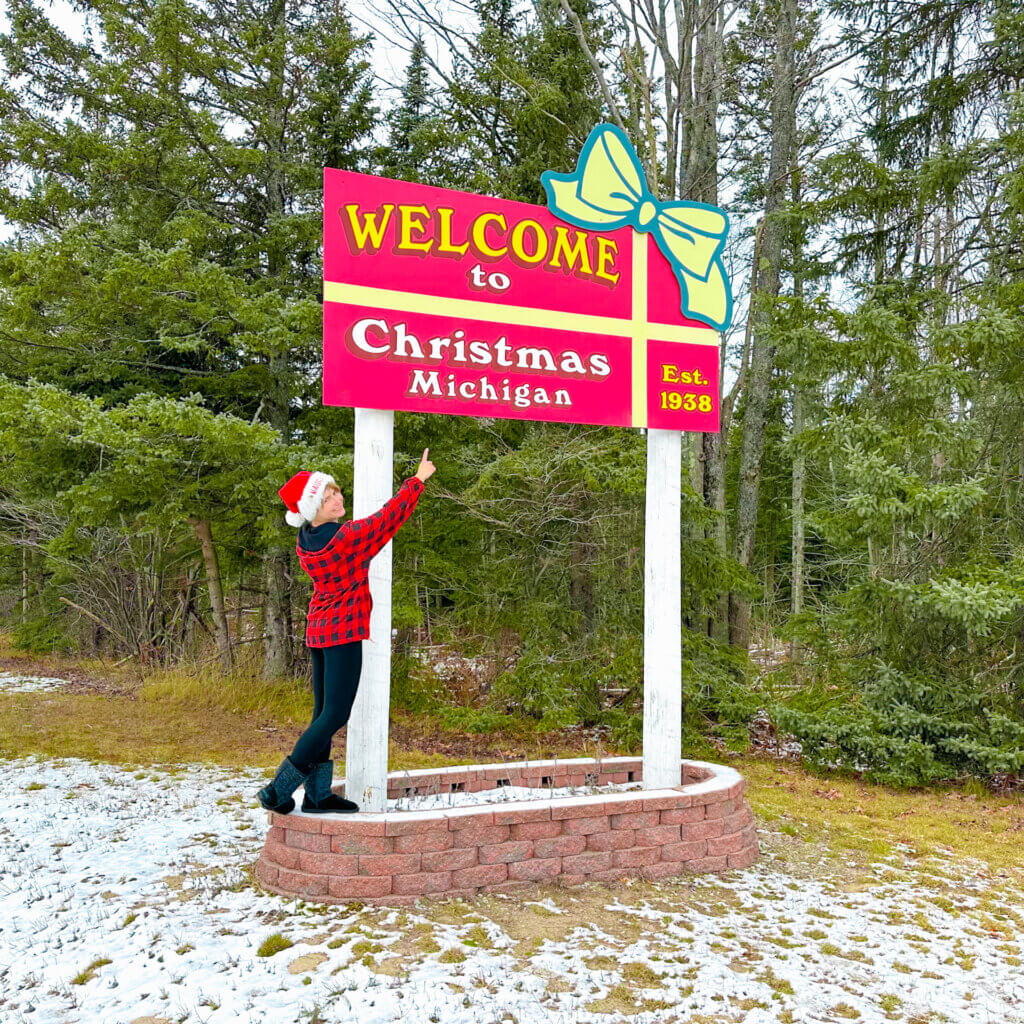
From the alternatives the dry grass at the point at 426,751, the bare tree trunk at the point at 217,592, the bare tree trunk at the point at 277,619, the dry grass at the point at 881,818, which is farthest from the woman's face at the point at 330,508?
the bare tree trunk at the point at 217,592

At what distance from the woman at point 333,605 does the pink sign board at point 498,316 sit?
55 cm

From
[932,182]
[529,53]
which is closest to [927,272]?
[932,182]

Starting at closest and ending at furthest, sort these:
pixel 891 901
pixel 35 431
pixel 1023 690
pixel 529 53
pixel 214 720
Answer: pixel 891 901 → pixel 1023 690 → pixel 35 431 → pixel 214 720 → pixel 529 53

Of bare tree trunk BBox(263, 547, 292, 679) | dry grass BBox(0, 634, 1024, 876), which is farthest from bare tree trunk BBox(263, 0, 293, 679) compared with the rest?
dry grass BBox(0, 634, 1024, 876)

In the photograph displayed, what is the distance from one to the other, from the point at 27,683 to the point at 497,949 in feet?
34.9

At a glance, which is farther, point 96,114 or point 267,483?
point 96,114

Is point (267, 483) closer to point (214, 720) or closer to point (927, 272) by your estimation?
point (214, 720)

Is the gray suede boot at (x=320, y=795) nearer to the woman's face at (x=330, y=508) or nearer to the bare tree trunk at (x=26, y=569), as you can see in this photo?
the woman's face at (x=330, y=508)

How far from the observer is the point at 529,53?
9.48 m

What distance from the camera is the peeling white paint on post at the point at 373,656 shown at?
421cm

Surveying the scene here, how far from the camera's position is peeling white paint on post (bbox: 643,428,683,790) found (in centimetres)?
490

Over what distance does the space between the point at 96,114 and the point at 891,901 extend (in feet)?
33.5

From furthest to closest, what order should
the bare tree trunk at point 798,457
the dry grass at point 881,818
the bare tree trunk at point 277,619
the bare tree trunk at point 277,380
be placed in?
the bare tree trunk at point 277,619 → the bare tree trunk at point 277,380 → the bare tree trunk at point 798,457 → the dry grass at point 881,818

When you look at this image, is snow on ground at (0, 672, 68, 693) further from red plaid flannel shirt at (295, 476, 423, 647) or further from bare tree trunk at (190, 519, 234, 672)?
red plaid flannel shirt at (295, 476, 423, 647)
